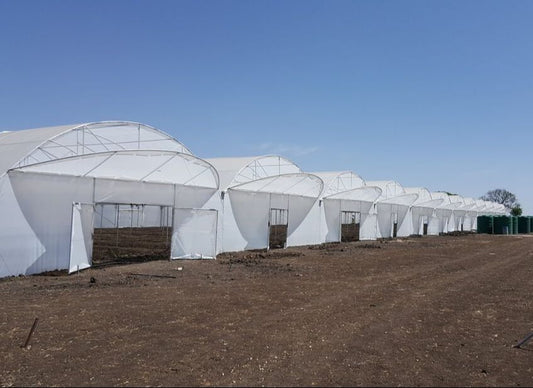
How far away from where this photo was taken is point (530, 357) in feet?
20.1

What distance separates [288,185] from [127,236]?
425 inches

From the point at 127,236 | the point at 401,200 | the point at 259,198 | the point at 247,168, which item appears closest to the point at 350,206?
the point at 401,200

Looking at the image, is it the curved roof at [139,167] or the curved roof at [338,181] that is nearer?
the curved roof at [139,167]

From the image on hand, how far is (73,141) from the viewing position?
568 inches

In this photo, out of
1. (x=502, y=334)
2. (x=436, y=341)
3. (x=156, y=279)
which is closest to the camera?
(x=436, y=341)

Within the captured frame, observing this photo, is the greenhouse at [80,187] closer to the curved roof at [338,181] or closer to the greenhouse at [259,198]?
the greenhouse at [259,198]

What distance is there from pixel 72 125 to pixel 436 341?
12324mm

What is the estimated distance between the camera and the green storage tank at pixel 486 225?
53.0 meters

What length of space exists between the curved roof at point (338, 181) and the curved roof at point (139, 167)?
436 inches

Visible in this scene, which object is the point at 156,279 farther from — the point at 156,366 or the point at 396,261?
the point at 396,261

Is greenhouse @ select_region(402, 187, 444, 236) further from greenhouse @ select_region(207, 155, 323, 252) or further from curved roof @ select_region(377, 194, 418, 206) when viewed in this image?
greenhouse @ select_region(207, 155, 323, 252)

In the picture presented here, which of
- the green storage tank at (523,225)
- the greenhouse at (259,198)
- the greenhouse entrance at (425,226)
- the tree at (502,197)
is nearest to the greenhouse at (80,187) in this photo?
the greenhouse at (259,198)

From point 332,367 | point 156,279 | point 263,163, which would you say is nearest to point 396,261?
point 263,163

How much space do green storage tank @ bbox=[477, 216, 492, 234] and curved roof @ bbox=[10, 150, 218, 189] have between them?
4379 centimetres
